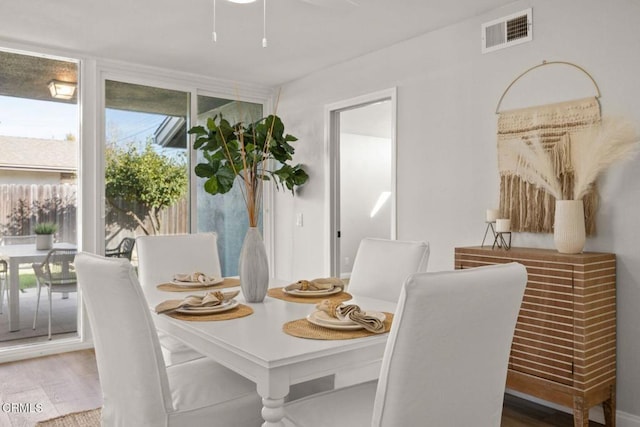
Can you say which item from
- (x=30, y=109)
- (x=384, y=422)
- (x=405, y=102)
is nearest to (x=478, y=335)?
(x=384, y=422)

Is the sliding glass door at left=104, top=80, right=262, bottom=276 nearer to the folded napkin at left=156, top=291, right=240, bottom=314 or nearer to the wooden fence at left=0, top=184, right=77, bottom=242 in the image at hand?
the wooden fence at left=0, top=184, right=77, bottom=242

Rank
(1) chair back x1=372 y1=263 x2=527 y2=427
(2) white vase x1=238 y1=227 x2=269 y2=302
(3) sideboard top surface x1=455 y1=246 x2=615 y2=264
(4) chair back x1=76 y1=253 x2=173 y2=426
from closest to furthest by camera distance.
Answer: (1) chair back x1=372 y1=263 x2=527 y2=427 < (4) chair back x1=76 y1=253 x2=173 y2=426 < (2) white vase x1=238 y1=227 x2=269 y2=302 < (3) sideboard top surface x1=455 y1=246 x2=615 y2=264

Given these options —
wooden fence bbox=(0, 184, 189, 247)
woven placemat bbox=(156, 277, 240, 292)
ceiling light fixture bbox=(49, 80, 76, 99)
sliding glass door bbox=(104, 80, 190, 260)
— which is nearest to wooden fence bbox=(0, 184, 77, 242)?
wooden fence bbox=(0, 184, 189, 247)

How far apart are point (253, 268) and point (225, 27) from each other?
205 centimetres

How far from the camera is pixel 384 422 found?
1266 mm

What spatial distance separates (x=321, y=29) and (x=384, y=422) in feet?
9.43

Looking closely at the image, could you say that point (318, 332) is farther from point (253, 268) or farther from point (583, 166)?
point (583, 166)

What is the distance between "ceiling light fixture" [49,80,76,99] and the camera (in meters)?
4.03

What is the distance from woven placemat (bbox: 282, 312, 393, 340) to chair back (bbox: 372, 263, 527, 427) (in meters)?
0.34

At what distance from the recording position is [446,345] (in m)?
1.26

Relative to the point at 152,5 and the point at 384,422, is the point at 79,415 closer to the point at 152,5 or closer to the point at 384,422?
the point at 384,422

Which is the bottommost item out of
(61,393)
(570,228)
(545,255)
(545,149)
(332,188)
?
(61,393)

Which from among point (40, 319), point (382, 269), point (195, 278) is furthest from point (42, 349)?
point (382, 269)

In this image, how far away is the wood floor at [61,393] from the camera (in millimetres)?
2762
